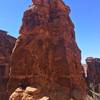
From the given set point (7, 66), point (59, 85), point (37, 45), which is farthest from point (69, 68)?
point (7, 66)

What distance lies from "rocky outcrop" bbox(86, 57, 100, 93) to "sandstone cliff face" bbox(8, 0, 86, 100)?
109ft

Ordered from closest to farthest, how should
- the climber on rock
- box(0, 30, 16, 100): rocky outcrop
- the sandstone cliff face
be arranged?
the climber on rock → the sandstone cliff face → box(0, 30, 16, 100): rocky outcrop

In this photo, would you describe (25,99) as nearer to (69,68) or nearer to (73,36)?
(69,68)

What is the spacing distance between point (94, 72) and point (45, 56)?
3886 cm

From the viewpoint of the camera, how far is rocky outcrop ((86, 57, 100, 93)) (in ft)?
229

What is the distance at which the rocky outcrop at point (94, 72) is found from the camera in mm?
69938

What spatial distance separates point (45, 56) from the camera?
3534 cm

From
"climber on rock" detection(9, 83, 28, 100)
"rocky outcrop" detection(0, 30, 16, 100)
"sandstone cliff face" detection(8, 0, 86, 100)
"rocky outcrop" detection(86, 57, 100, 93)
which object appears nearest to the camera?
"climber on rock" detection(9, 83, 28, 100)

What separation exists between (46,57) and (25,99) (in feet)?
22.7

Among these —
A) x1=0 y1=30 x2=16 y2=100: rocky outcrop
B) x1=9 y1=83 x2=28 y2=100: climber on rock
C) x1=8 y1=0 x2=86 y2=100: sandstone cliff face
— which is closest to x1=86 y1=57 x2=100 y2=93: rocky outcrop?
x1=0 y1=30 x2=16 y2=100: rocky outcrop

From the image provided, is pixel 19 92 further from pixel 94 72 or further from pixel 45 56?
pixel 94 72

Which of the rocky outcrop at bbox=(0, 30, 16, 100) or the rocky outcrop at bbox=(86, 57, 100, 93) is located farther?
the rocky outcrop at bbox=(86, 57, 100, 93)

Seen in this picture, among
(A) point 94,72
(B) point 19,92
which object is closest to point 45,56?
(B) point 19,92

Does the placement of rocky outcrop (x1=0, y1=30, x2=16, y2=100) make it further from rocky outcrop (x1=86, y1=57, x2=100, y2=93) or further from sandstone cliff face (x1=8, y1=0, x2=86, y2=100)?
sandstone cliff face (x1=8, y1=0, x2=86, y2=100)
